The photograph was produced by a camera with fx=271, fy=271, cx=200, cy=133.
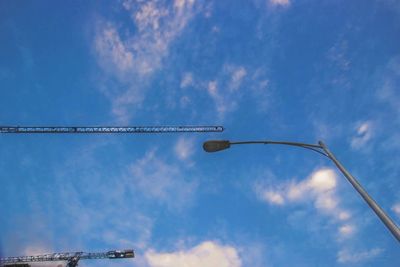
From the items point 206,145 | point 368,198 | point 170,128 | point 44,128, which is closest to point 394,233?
point 368,198

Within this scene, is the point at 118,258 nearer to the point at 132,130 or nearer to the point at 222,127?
the point at 132,130

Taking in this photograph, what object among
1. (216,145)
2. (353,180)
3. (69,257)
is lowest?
(353,180)

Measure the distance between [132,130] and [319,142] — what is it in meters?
70.5

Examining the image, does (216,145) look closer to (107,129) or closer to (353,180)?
(353,180)

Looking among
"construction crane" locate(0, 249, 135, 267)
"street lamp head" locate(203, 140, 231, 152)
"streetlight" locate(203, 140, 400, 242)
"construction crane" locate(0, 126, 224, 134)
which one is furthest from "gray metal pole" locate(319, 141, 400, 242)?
"construction crane" locate(0, 249, 135, 267)

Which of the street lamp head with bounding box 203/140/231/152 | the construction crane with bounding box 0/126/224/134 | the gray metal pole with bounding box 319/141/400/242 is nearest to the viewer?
the gray metal pole with bounding box 319/141/400/242

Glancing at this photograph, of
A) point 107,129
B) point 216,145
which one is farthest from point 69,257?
point 216,145

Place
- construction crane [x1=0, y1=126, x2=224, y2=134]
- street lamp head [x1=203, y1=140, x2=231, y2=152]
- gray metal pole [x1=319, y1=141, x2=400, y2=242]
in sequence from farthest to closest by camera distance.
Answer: construction crane [x1=0, y1=126, x2=224, y2=134]
street lamp head [x1=203, y1=140, x2=231, y2=152]
gray metal pole [x1=319, y1=141, x2=400, y2=242]

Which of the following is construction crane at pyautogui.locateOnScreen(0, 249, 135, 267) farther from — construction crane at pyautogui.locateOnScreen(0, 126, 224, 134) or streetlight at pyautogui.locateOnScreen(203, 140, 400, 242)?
streetlight at pyautogui.locateOnScreen(203, 140, 400, 242)

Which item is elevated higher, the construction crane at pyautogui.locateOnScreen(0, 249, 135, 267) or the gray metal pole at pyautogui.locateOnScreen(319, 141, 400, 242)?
the construction crane at pyautogui.locateOnScreen(0, 249, 135, 267)

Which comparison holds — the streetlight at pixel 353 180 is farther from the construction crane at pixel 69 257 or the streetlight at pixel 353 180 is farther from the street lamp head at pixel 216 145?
the construction crane at pixel 69 257

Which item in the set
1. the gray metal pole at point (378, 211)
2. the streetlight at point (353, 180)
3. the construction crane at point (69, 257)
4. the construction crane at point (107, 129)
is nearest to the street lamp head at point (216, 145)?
the streetlight at point (353, 180)

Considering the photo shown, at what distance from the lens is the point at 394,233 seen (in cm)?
574

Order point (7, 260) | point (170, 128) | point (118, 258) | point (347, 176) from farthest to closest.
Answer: point (118, 258) → point (7, 260) → point (170, 128) → point (347, 176)
